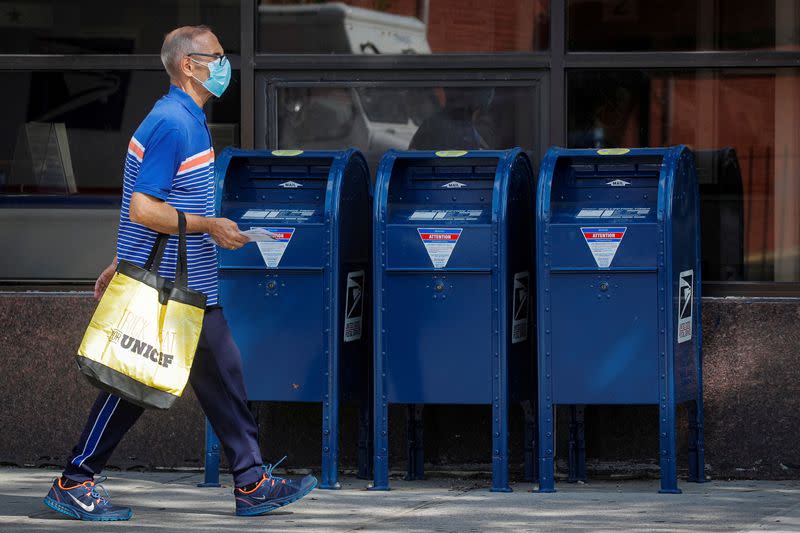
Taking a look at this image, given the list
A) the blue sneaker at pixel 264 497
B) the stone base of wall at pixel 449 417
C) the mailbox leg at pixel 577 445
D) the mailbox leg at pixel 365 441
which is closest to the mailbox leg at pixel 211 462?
the stone base of wall at pixel 449 417

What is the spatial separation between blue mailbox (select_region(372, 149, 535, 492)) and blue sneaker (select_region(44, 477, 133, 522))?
4.60ft

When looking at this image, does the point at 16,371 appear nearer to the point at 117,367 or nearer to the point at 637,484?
the point at 117,367

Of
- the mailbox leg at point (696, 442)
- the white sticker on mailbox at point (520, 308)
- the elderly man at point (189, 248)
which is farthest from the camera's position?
the mailbox leg at point (696, 442)

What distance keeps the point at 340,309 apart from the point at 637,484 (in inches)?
67.2

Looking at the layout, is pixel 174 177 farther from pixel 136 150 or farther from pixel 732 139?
pixel 732 139

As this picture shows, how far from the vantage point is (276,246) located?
6887mm

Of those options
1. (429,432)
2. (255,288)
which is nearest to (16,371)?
(255,288)

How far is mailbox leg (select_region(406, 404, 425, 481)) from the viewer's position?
744 centimetres

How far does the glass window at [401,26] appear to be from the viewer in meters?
7.71

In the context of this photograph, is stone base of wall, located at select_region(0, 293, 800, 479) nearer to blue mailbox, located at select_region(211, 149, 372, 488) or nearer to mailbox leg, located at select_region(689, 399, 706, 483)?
mailbox leg, located at select_region(689, 399, 706, 483)

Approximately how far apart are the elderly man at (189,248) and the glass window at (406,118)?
1.73m

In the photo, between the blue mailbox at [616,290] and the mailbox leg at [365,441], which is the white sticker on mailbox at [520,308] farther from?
the mailbox leg at [365,441]

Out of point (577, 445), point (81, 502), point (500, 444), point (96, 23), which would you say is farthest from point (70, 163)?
point (577, 445)

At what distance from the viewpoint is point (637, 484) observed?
7.38m
